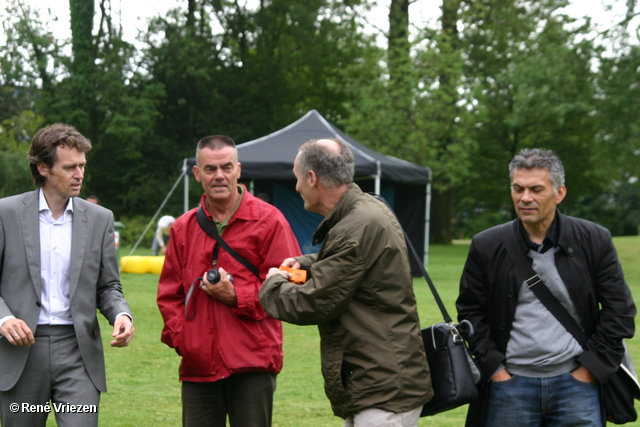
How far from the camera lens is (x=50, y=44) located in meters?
36.6

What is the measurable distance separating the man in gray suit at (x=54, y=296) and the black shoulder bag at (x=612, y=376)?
179 cm

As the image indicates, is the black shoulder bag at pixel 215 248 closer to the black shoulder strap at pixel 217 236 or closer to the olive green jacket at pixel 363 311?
the black shoulder strap at pixel 217 236

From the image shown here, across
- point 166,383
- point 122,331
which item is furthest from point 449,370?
point 166,383

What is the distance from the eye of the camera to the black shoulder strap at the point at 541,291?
12.0 feet

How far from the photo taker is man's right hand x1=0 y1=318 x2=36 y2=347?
3520 millimetres

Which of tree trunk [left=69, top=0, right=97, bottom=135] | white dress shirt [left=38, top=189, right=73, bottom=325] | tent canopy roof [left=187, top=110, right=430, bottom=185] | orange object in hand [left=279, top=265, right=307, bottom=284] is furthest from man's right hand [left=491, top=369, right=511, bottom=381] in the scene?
tree trunk [left=69, top=0, right=97, bottom=135]

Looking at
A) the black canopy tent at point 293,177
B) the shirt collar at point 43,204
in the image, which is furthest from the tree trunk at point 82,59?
the shirt collar at point 43,204

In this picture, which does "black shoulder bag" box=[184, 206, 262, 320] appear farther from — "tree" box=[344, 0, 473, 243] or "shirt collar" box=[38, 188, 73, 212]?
"tree" box=[344, 0, 473, 243]

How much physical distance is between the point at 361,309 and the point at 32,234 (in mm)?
1523

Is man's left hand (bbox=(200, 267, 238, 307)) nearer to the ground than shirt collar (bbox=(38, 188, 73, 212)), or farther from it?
nearer to the ground

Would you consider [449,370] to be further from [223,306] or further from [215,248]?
[215,248]

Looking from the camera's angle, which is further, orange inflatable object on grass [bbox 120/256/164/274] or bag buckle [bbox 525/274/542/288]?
orange inflatable object on grass [bbox 120/256/164/274]

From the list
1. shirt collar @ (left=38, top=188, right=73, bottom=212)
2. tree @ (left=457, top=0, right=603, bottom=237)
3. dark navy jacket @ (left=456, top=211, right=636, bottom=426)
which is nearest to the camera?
dark navy jacket @ (left=456, top=211, right=636, bottom=426)

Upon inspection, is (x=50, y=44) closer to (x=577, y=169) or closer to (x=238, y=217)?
(x=577, y=169)
